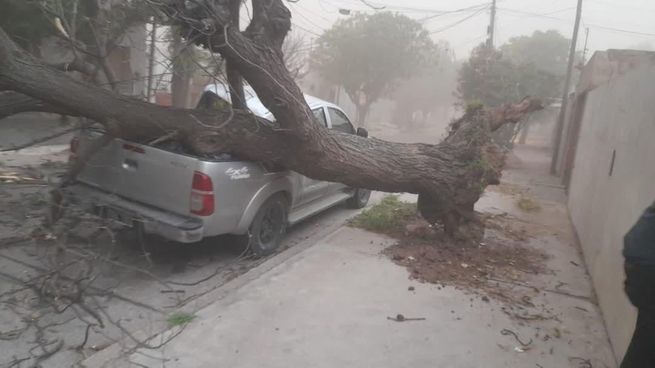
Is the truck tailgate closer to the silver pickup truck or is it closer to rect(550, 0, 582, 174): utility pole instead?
the silver pickup truck

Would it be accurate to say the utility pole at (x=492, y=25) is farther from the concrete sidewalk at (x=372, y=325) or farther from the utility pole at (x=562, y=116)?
the concrete sidewalk at (x=372, y=325)

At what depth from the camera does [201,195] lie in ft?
15.0

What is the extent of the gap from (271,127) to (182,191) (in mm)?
1192

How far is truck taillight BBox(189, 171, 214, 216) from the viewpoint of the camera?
4.55 metres

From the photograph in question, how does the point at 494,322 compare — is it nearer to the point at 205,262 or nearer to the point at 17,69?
the point at 205,262

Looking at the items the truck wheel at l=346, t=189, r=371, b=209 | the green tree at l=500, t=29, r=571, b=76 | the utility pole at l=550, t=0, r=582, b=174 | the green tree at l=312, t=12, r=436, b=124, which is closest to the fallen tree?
the truck wheel at l=346, t=189, r=371, b=209

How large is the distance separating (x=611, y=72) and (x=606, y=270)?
33.9 ft

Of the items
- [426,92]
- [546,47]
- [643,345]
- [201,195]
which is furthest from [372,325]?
[426,92]

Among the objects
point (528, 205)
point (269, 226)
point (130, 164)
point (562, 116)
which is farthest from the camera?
point (562, 116)

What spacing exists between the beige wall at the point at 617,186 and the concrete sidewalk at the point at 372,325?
31 centimetres

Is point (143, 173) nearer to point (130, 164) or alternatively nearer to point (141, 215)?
point (130, 164)

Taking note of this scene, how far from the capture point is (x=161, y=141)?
16.1 feet

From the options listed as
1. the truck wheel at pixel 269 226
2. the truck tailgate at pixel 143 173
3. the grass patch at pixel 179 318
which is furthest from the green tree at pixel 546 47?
the grass patch at pixel 179 318

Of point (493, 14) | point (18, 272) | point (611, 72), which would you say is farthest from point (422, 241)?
→ point (493, 14)
